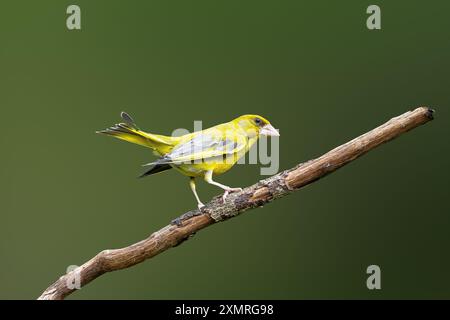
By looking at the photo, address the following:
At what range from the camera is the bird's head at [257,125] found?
8.20 ft

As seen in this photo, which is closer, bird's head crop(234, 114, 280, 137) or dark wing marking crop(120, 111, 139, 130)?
dark wing marking crop(120, 111, 139, 130)

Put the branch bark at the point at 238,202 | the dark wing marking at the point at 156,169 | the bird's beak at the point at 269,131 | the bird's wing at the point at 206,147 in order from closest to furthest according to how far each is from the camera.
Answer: the branch bark at the point at 238,202
the bird's wing at the point at 206,147
the dark wing marking at the point at 156,169
the bird's beak at the point at 269,131

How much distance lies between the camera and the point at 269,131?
2.51 m

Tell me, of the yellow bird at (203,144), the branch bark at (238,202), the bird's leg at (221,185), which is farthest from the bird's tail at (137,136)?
the branch bark at (238,202)

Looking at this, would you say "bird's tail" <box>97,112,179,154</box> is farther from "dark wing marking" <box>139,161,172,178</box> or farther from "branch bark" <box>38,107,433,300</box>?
"branch bark" <box>38,107,433,300</box>

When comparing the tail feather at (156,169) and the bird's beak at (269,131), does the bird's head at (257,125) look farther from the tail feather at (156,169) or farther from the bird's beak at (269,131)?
the tail feather at (156,169)

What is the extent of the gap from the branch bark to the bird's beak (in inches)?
12.1

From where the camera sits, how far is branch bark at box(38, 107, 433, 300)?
2152 mm

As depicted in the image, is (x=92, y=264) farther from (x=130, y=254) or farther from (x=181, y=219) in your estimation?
(x=181, y=219)

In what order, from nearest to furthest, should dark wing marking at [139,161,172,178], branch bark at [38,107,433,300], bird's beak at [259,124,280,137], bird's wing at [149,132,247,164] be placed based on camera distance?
branch bark at [38,107,433,300], bird's wing at [149,132,247,164], dark wing marking at [139,161,172,178], bird's beak at [259,124,280,137]

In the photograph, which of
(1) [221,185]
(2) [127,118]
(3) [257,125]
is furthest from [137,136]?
(3) [257,125]

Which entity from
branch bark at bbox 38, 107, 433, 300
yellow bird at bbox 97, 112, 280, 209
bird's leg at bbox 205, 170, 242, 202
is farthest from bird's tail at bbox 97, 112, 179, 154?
branch bark at bbox 38, 107, 433, 300

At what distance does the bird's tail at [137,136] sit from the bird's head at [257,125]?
0.32 metres

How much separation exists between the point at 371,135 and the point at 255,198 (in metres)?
0.51
